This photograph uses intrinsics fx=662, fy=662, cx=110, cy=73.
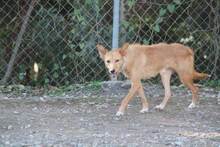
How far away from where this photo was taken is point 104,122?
22.6ft

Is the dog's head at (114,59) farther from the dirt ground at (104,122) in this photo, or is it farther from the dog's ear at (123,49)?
the dirt ground at (104,122)

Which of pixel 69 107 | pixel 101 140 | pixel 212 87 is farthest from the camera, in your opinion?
pixel 212 87

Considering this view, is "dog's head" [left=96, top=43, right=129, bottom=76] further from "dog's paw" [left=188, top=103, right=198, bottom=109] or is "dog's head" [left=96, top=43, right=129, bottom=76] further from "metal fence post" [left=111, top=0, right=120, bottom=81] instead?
"metal fence post" [left=111, top=0, right=120, bottom=81]

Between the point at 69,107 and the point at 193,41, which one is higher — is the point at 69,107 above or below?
below

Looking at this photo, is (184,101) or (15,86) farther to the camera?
(15,86)

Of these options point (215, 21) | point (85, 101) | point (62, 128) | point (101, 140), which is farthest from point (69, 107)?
point (215, 21)

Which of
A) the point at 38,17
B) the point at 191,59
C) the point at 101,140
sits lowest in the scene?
the point at 101,140

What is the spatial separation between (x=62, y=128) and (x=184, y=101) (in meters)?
2.18

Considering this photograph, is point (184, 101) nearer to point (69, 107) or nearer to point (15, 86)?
point (69, 107)

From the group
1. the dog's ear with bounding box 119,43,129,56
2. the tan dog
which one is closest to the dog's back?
the tan dog

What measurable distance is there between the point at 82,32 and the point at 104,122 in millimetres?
2559

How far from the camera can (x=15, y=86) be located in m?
9.20

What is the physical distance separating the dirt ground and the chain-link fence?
642mm

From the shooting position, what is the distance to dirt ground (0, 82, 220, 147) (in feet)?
19.8
